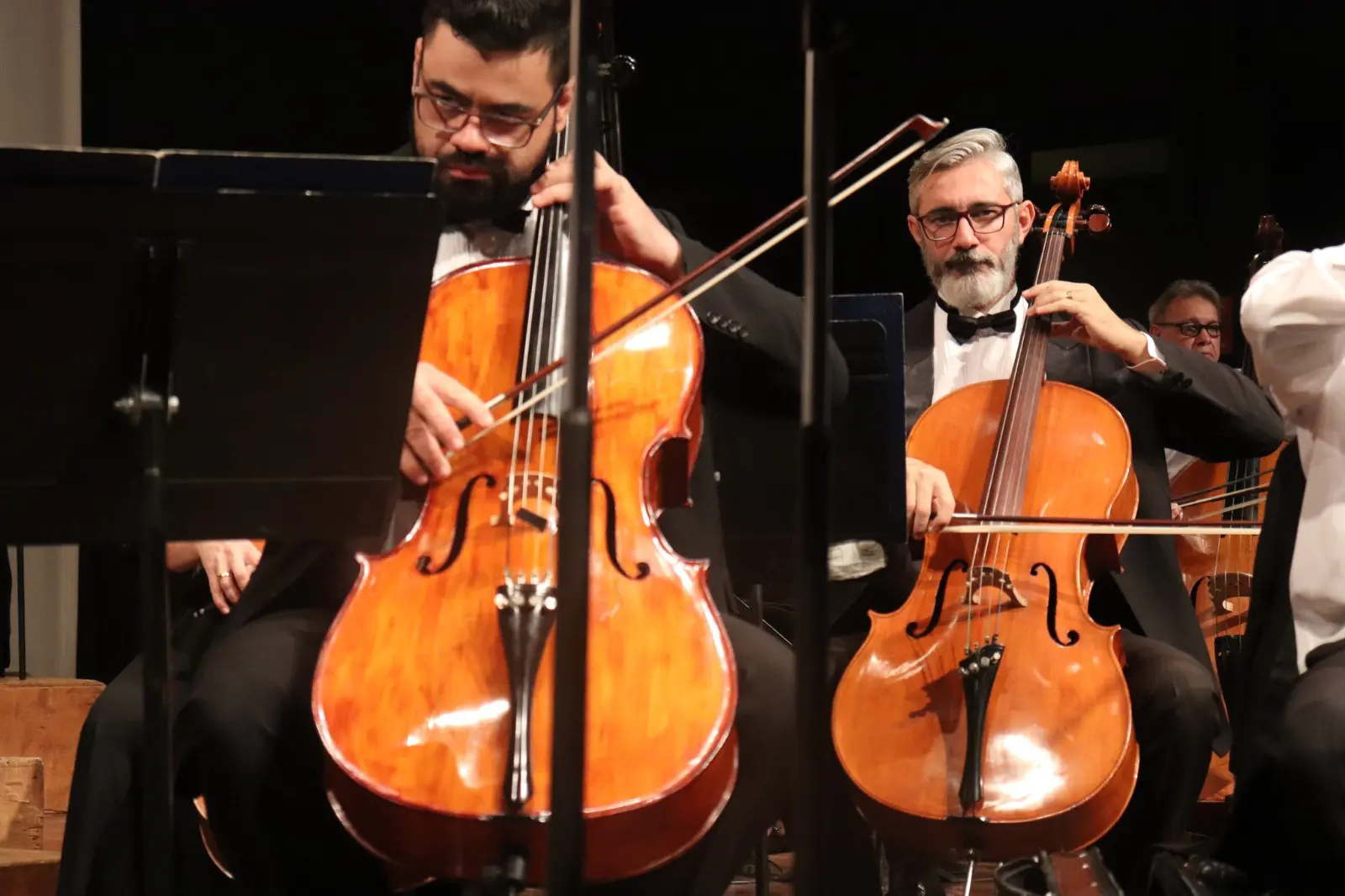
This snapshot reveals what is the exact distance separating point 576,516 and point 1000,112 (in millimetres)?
3677

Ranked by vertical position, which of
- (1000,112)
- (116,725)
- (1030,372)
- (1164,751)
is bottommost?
(1164,751)

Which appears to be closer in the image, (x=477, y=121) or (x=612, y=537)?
(x=612, y=537)

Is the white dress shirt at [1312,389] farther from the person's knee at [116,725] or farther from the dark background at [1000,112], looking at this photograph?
the dark background at [1000,112]

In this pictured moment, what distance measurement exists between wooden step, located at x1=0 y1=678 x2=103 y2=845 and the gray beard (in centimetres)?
185

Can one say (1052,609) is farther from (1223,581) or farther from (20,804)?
(20,804)

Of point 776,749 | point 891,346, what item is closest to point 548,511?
point 776,749

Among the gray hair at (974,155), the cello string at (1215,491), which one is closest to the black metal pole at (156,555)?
the gray hair at (974,155)

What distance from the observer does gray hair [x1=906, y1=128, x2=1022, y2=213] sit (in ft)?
8.95

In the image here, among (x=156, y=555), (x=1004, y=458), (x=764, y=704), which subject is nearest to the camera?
(x=156, y=555)

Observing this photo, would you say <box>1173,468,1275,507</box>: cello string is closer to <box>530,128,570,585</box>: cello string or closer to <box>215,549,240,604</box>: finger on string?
<box>530,128,570,585</box>: cello string

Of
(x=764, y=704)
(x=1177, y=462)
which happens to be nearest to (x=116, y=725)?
(x=764, y=704)

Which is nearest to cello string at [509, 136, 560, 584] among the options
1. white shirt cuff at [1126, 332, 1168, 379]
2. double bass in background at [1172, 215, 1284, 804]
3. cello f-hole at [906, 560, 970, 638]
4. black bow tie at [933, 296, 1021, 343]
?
cello f-hole at [906, 560, 970, 638]

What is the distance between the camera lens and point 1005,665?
201 cm

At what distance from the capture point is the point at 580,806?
1.03 metres
